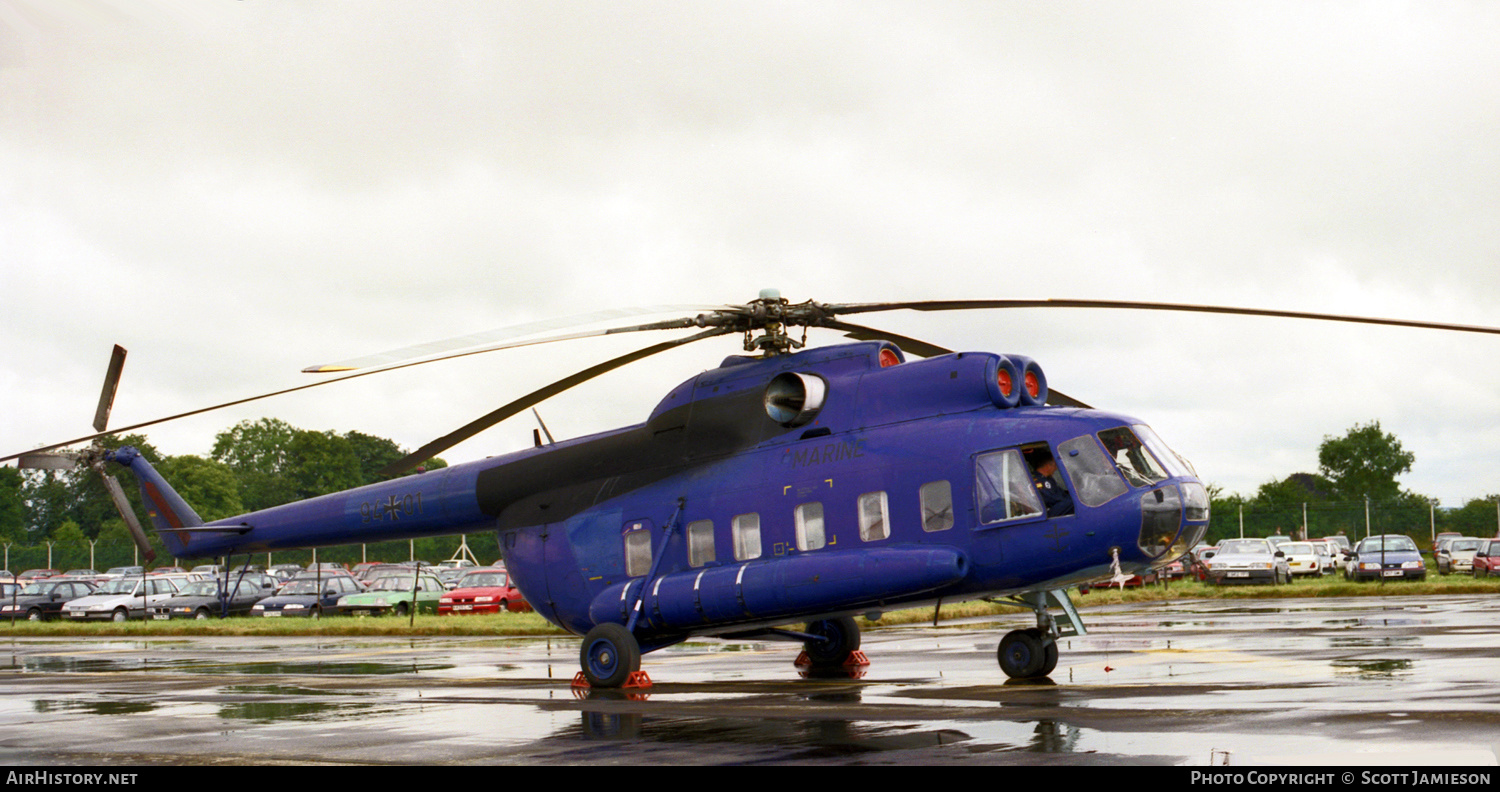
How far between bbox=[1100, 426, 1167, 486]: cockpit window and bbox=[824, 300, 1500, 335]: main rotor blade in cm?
137

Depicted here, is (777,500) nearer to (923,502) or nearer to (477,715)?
(923,502)

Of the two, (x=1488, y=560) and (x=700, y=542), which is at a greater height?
(x=700, y=542)

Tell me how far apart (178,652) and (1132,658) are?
1846 cm

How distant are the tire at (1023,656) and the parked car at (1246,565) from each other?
25921 mm

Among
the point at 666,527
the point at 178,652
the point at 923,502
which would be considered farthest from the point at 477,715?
the point at 178,652

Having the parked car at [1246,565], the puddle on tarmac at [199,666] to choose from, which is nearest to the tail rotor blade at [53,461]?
the puddle on tarmac at [199,666]

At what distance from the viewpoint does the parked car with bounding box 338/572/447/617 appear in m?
36.9

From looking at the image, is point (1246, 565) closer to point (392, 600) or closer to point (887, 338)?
point (392, 600)

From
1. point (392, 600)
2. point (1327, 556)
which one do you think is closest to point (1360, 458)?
point (1327, 556)

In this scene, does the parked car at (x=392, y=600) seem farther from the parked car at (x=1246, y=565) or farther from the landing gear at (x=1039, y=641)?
the landing gear at (x=1039, y=641)

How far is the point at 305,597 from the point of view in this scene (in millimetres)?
38000

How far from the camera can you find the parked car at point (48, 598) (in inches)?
1631

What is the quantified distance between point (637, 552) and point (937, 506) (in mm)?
3848

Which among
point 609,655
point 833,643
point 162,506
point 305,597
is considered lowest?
point 305,597
